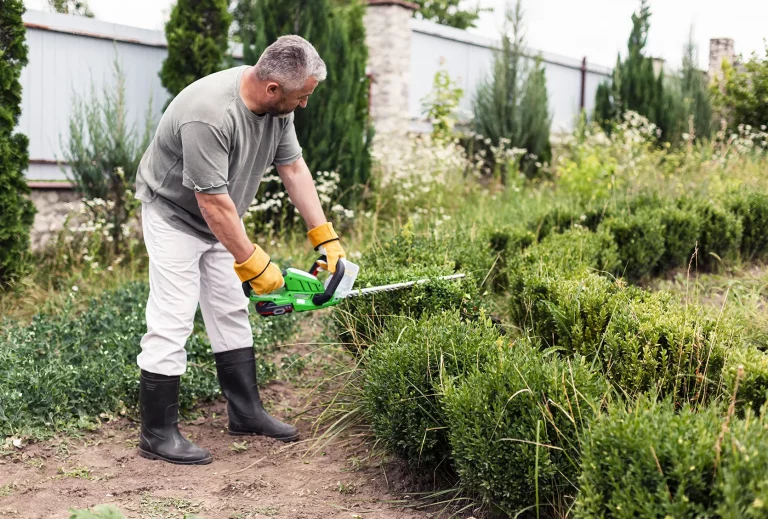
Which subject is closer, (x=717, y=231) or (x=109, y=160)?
(x=717, y=231)

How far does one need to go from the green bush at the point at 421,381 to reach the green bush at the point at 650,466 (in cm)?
80

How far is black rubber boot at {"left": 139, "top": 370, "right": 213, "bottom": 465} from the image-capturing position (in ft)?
12.0

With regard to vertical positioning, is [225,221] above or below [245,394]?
above

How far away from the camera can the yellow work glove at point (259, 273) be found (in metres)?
3.39

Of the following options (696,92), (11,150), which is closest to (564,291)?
(11,150)

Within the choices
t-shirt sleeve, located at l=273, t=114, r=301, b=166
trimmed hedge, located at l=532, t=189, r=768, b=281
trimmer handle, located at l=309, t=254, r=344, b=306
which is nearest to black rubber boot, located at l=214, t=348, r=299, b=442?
trimmer handle, located at l=309, t=254, r=344, b=306

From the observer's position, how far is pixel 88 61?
7395mm

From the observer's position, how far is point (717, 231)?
5.73 meters

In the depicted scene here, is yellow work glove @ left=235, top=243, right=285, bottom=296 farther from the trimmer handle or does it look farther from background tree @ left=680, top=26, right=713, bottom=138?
background tree @ left=680, top=26, right=713, bottom=138

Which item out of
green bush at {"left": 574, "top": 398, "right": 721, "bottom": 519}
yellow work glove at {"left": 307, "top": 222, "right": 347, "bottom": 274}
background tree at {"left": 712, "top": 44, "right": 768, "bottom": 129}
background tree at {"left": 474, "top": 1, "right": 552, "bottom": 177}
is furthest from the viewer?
background tree at {"left": 712, "top": 44, "right": 768, "bottom": 129}

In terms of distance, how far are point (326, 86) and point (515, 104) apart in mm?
3868

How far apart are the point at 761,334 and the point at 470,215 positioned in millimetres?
3470

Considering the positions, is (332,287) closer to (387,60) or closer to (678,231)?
(678,231)

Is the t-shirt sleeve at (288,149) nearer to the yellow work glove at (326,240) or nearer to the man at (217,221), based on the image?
the man at (217,221)
